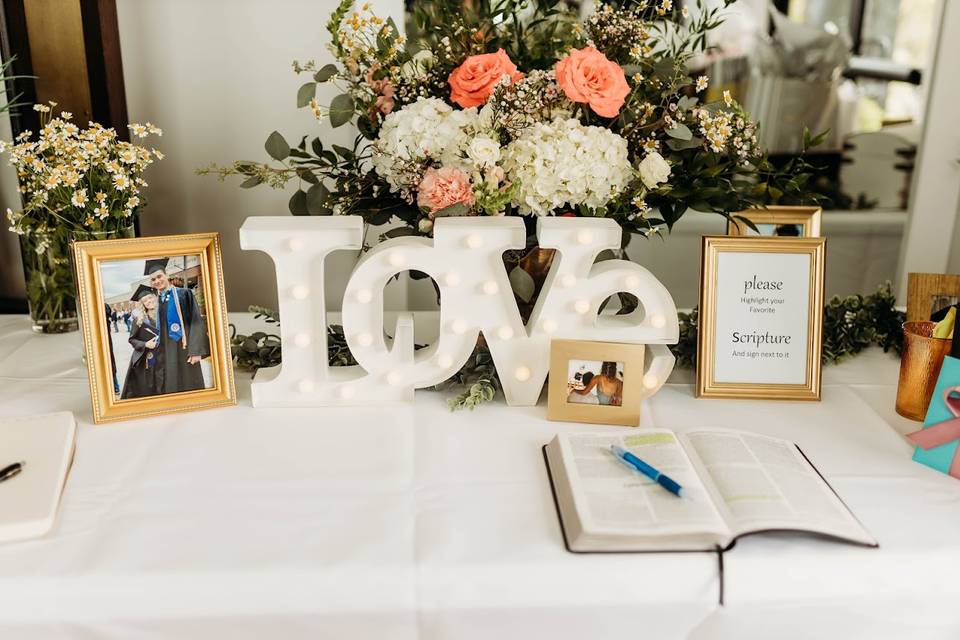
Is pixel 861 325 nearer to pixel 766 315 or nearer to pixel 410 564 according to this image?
pixel 766 315

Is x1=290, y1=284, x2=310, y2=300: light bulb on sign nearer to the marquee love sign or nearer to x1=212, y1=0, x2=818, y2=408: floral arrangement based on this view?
the marquee love sign

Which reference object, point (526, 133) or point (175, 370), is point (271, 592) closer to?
point (175, 370)

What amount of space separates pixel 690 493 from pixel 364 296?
1.76ft

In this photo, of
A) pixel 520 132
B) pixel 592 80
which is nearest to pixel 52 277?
pixel 520 132

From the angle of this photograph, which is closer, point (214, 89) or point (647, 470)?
point (647, 470)

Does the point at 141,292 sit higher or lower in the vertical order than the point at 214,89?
lower

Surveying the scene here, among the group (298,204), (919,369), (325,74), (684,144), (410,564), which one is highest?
(325,74)

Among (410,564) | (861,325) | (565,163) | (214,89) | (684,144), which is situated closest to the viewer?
(410,564)

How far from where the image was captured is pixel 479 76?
3.69 ft

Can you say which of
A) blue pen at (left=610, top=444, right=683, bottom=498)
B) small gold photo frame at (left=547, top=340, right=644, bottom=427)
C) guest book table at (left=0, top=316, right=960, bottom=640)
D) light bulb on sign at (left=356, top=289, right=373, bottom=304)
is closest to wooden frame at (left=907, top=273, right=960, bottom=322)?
guest book table at (left=0, top=316, right=960, bottom=640)

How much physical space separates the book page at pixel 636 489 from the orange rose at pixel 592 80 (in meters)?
0.47

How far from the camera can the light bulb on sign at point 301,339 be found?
1.15 m

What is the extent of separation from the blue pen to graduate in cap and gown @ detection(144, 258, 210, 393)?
0.61 m

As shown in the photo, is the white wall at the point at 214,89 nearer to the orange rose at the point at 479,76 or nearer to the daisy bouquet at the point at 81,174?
the daisy bouquet at the point at 81,174
